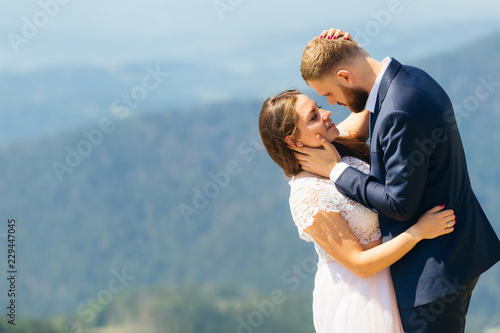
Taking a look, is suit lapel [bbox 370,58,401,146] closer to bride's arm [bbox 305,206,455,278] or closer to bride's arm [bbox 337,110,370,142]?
bride's arm [bbox 305,206,455,278]

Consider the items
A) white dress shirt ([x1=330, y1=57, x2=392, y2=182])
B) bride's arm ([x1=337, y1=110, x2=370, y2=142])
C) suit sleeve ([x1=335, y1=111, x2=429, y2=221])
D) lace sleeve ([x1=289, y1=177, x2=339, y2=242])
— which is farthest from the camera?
bride's arm ([x1=337, y1=110, x2=370, y2=142])

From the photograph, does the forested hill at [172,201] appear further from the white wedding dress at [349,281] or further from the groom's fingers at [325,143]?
the groom's fingers at [325,143]

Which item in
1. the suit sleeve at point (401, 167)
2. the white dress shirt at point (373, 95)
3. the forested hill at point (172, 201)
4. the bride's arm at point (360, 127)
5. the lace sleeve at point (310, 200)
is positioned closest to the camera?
the suit sleeve at point (401, 167)

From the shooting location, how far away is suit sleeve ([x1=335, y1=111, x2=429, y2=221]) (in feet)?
6.66

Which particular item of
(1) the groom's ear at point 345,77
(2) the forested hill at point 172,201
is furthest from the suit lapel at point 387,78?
(2) the forested hill at point 172,201

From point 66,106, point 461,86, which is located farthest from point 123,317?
point 461,86

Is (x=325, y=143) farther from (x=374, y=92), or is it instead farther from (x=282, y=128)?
(x=374, y=92)

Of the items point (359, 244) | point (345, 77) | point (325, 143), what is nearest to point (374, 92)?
point (345, 77)

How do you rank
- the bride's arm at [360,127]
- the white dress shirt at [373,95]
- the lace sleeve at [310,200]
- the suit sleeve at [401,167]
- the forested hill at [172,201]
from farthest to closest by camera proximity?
the forested hill at [172,201], the bride's arm at [360,127], the lace sleeve at [310,200], the white dress shirt at [373,95], the suit sleeve at [401,167]

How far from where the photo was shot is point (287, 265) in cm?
1672

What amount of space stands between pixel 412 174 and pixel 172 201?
17.2 m

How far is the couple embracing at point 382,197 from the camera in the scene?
207 centimetres

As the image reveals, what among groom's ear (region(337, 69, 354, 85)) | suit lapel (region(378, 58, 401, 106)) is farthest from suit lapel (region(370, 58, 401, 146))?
groom's ear (region(337, 69, 354, 85))

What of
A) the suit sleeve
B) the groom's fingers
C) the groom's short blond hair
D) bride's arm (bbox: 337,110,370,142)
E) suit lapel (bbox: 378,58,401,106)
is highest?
the groom's short blond hair
